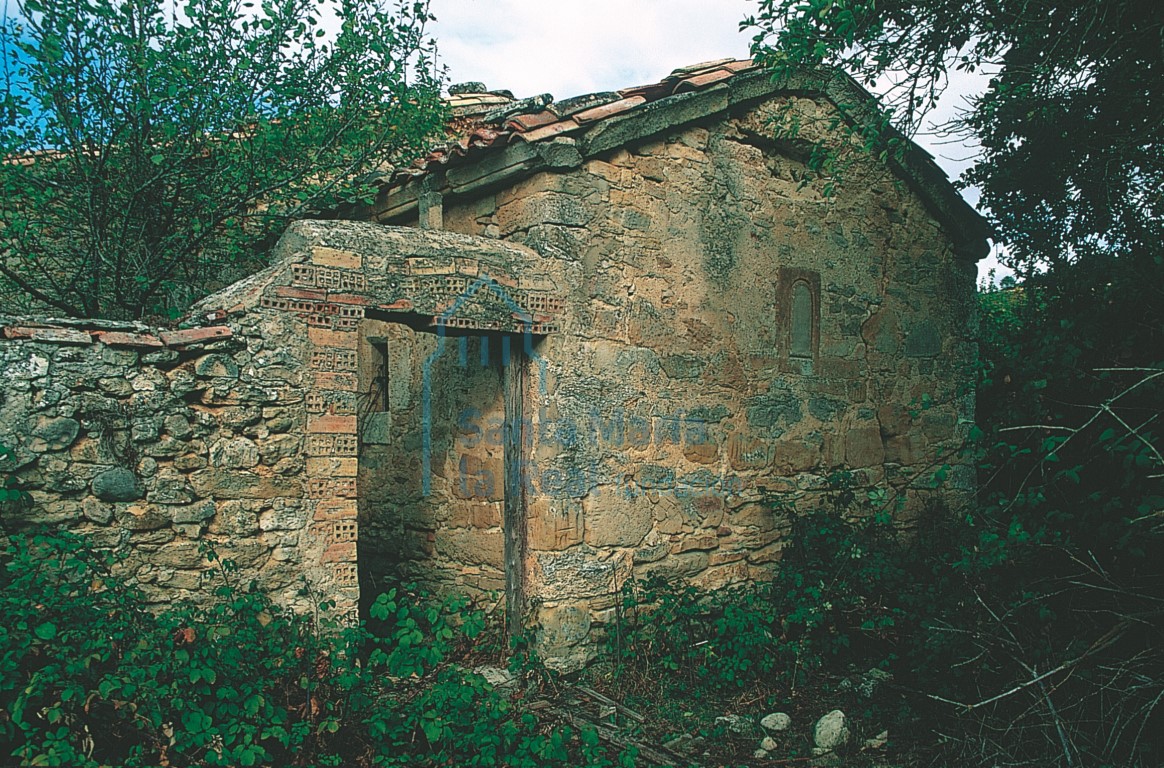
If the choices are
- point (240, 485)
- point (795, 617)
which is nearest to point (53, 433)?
point (240, 485)

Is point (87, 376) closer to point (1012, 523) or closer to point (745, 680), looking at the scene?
point (745, 680)

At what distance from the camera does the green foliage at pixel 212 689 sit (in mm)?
3154

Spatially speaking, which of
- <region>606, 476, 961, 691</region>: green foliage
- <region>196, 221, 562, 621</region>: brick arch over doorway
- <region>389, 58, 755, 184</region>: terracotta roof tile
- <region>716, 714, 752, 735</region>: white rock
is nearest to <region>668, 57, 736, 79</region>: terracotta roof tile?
<region>389, 58, 755, 184</region>: terracotta roof tile

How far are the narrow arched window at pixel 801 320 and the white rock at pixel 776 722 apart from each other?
2731 millimetres

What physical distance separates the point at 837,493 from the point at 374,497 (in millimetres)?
3637

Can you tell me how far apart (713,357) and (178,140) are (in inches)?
172

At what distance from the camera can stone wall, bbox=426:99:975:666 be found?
5.25 m

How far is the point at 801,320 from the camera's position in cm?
647

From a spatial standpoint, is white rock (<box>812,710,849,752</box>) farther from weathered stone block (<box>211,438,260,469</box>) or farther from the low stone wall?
weathered stone block (<box>211,438,260,469</box>)

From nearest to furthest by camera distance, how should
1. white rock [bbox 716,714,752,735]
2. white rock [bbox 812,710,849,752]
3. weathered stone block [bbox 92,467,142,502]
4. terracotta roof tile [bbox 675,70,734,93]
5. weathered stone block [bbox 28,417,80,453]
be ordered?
weathered stone block [bbox 28,417,80,453] < weathered stone block [bbox 92,467,142,502] < white rock [bbox 812,710,849,752] < white rock [bbox 716,714,752,735] < terracotta roof tile [bbox 675,70,734,93]

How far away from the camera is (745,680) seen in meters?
5.22

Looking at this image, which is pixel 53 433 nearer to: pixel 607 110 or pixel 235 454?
pixel 235 454

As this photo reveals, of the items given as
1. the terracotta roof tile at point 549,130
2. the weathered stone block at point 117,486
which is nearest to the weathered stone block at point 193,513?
the weathered stone block at point 117,486

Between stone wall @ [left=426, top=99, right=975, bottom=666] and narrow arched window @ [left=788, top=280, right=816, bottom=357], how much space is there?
0.05 ft
